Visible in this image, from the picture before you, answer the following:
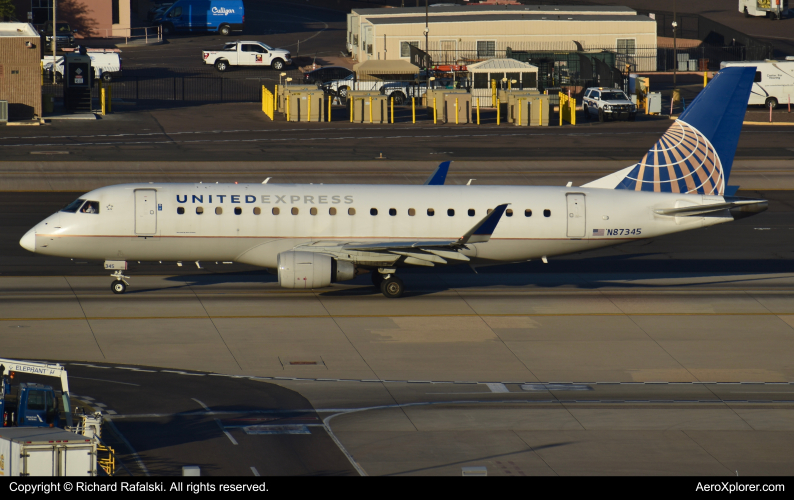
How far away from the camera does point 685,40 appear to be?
4835 inches

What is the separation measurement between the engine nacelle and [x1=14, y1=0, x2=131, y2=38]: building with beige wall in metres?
95.6

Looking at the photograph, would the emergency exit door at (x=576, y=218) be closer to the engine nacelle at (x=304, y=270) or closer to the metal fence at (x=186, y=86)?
the engine nacelle at (x=304, y=270)

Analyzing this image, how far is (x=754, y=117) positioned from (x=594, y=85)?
15.5m

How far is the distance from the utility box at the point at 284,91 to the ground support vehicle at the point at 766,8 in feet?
229

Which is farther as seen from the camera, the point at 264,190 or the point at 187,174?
the point at 187,174

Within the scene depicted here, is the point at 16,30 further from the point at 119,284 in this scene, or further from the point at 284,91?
the point at 119,284

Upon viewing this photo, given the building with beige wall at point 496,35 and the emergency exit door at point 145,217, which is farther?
the building with beige wall at point 496,35

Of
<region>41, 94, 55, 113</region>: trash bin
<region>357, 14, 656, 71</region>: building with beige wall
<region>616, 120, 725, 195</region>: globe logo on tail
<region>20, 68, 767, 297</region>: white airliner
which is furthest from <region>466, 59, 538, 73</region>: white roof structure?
<region>616, 120, 725, 195</region>: globe logo on tail

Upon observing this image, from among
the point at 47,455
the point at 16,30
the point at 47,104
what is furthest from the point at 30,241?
the point at 47,104

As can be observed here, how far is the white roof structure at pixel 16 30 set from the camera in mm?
76750

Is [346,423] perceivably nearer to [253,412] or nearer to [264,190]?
[253,412]

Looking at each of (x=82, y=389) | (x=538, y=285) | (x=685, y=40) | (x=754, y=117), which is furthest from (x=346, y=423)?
(x=685, y=40)

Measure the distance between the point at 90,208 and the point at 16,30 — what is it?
162ft

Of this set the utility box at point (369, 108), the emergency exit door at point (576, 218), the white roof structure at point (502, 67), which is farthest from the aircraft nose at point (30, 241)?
the white roof structure at point (502, 67)
